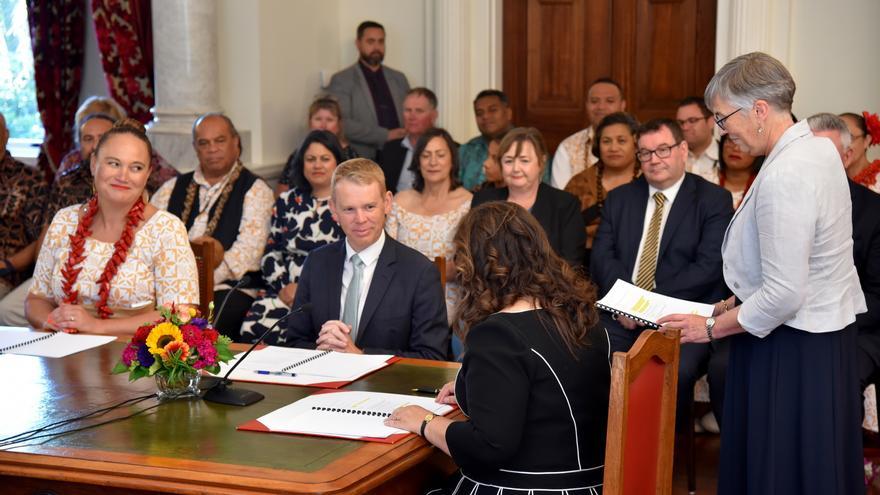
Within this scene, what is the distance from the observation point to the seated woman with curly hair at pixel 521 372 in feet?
7.37

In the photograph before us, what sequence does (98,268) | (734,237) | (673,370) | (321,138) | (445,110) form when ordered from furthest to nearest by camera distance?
(445,110), (321,138), (98,268), (734,237), (673,370)

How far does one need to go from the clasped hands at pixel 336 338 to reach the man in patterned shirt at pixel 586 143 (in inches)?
105

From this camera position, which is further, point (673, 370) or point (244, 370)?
point (244, 370)

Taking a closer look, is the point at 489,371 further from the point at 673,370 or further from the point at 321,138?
the point at 321,138

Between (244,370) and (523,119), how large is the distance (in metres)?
4.38

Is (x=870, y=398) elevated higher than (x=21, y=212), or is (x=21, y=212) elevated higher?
(x=21, y=212)

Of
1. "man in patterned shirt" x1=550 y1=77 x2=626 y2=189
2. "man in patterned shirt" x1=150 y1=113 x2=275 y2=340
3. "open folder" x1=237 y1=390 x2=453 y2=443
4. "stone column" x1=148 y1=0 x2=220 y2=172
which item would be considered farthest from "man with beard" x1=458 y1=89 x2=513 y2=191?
"open folder" x1=237 y1=390 x2=453 y2=443

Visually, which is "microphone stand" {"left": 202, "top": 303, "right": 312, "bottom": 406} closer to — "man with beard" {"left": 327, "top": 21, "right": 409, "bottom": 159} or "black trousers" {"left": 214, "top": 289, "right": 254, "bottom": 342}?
"black trousers" {"left": 214, "top": 289, "right": 254, "bottom": 342}

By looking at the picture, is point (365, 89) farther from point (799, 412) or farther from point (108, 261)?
point (799, 412)

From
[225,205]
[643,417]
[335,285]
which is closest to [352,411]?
[643,417]

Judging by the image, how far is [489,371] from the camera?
224 centimetres

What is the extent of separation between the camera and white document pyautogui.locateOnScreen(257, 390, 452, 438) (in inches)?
93.7

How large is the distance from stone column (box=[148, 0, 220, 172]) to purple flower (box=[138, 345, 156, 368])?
3535 mm

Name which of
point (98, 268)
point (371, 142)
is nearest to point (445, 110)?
point (371, 142)
